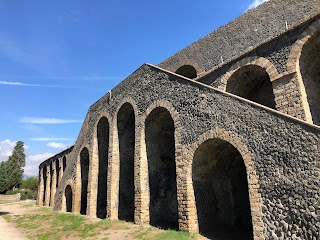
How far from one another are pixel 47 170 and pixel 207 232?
959 inches

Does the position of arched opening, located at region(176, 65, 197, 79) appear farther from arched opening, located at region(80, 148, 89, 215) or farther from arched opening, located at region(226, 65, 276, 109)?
arched opening, located at region(80, 148, 89, 215)

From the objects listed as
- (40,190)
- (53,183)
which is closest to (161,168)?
A: (53,183)

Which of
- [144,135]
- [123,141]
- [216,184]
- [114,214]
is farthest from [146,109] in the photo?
[114,214]

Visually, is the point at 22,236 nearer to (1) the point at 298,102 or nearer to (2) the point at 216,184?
(2) the point at 216,184

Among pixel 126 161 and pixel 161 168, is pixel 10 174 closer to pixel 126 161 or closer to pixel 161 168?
pixel 126 161

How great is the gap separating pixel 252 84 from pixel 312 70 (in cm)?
264

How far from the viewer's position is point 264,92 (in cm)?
1238

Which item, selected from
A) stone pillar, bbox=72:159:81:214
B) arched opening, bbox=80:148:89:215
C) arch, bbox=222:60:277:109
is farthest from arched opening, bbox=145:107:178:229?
stone pillar, bbox=72:159:81:214

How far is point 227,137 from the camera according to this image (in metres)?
8.64

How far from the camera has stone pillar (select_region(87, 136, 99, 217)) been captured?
15.6 metres

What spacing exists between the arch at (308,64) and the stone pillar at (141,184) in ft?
22.6

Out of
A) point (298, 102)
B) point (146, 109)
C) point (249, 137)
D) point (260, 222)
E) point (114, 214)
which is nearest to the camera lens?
point (260, 222)

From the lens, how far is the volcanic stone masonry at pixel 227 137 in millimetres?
7098

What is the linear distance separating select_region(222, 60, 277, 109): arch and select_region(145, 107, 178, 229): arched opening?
329 centimetres
